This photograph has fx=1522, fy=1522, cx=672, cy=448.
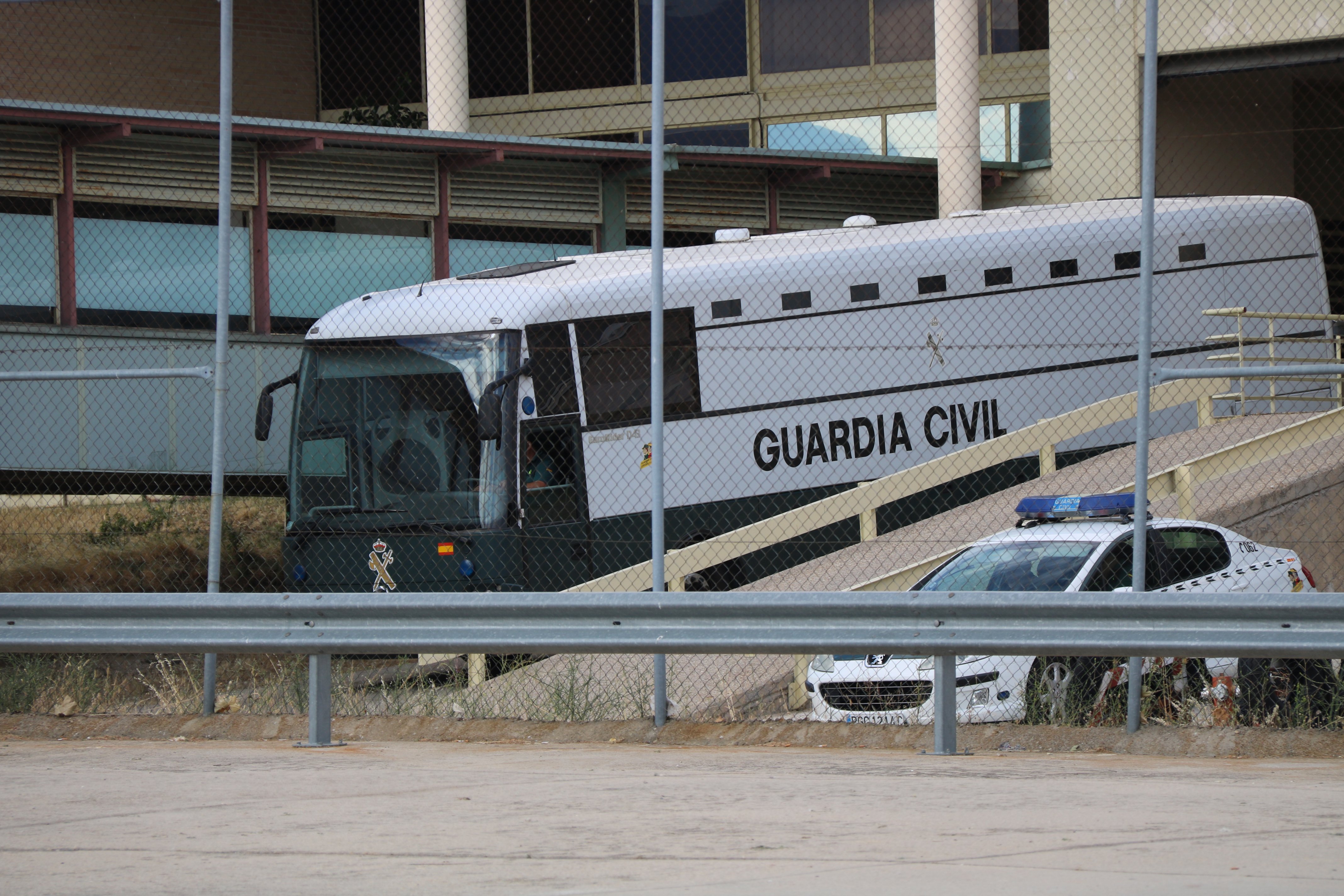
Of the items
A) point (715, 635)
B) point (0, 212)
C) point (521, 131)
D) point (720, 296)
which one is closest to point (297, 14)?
point (521, 131)

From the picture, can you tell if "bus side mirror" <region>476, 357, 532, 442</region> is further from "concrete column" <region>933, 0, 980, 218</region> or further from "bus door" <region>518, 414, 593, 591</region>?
"concrete column" <region>933, 0, 980, 218</region>

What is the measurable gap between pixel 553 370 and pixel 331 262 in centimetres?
566

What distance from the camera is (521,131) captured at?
26.6 meters

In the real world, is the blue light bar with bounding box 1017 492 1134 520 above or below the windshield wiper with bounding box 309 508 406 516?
above

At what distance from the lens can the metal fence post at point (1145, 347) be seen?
807 centimetres

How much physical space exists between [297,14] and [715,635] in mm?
23310

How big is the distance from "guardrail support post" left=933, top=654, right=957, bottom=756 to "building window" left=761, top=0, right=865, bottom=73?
18567 millimetres

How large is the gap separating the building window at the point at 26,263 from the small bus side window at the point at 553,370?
6.22m

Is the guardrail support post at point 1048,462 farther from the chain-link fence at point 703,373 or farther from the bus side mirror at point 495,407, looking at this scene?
the bus side mirror at point 495,407

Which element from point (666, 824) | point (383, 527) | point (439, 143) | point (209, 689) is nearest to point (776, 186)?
point (439, 143)

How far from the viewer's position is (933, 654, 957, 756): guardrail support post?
7.22 m

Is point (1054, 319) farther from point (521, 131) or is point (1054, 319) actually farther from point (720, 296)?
point (521, 131)

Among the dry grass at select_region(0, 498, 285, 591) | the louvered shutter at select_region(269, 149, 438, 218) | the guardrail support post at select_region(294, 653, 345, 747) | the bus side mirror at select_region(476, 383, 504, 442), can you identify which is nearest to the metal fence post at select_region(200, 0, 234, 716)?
the guardrail support post at select_region(294, 653, 345, 747)

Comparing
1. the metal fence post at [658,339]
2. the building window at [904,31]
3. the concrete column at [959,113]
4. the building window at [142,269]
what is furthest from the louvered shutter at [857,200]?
the metal fence post at [658,339]
